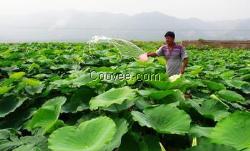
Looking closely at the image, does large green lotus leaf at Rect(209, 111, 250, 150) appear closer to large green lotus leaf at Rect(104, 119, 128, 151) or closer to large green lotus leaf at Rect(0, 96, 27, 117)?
large green lotus leaf at Rect(104, 119, 128, 151)

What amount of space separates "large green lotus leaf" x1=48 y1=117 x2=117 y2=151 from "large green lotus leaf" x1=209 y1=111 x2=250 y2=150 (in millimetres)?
451

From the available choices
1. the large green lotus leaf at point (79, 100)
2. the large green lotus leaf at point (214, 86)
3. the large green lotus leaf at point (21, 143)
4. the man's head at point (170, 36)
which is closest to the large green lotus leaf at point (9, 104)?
the large green lotus leaf at point (21, 143)

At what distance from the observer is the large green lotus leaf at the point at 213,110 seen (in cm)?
243

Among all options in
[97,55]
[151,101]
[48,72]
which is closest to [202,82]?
[151,101]

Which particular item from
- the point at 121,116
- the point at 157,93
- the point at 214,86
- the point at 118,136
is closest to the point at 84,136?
the point at 118,136

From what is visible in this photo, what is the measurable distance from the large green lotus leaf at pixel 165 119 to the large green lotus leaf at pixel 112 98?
132mm

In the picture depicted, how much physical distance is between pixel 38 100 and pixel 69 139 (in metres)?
1.61

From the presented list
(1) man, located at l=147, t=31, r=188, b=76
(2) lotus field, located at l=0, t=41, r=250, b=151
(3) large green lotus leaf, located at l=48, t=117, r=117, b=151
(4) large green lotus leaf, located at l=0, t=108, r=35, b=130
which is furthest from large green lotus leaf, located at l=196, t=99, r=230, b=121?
(1) man, located at l=147, t=31, r=188, b=76

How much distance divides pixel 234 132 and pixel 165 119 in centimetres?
39

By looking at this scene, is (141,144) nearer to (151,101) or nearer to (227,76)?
(151,101)

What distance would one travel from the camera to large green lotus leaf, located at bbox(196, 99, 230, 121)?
7.97ft

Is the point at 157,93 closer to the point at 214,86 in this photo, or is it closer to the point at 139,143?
the point at 139,143

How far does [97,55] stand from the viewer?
7.04 metres

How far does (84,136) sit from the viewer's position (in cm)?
185
